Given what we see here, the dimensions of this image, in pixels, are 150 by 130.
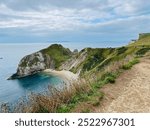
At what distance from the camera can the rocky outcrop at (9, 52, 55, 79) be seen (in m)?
170

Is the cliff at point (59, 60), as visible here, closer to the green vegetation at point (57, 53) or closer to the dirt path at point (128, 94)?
the green vegetation at point (57, 53)

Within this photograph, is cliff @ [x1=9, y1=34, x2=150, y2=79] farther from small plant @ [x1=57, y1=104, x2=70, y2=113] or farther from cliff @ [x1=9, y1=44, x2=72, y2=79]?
small plant @ [x1=57, y1=104, x2=70, y2=113]

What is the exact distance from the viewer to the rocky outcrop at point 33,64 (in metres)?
170

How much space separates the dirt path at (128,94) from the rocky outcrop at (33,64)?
146 m

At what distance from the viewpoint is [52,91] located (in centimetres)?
1816

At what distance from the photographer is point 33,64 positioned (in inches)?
6855

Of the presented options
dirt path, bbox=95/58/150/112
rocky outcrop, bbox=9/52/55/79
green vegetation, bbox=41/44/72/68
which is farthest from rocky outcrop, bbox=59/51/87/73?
dirt path, bbox=95/58/150/112

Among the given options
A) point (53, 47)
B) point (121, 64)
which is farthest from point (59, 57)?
point (121, 64)

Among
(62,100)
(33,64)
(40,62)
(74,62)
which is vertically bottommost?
(33,64)

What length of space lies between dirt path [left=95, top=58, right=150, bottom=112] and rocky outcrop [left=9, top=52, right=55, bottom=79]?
145552 mm

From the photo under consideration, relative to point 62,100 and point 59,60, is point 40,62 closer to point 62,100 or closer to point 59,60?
point 59,60

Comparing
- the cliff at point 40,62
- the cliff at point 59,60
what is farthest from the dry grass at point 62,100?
the cliff at point 40,62

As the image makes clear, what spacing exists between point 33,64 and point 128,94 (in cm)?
15597

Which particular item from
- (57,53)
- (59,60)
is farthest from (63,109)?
(57,53)
